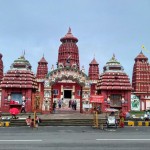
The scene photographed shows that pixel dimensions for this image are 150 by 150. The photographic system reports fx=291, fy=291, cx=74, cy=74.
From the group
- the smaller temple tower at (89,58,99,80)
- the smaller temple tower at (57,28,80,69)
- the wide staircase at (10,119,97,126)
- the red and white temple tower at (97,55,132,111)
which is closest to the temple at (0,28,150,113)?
the red and white temple tower at (97,55,132,111)

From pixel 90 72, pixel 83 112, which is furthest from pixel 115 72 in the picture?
pixel 90 72

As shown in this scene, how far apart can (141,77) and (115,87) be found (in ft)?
83.2

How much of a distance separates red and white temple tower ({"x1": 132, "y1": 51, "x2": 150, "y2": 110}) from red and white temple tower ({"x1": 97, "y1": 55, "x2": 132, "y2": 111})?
59.7ft

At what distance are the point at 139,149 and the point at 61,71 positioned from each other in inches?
1152

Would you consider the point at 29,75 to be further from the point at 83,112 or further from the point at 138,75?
the point at 138,75

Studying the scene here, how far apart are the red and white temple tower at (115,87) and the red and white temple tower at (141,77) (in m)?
18.2

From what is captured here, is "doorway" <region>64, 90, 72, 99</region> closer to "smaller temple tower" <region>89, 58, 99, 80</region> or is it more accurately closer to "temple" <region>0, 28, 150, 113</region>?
"smaller temple tower" <region>89, 58, 99, 80</region>

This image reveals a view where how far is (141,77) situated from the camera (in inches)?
2640

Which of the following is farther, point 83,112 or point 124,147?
point 83,112

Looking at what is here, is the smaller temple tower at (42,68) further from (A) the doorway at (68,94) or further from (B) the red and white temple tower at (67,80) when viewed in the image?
(A) the doorway at (68,94)

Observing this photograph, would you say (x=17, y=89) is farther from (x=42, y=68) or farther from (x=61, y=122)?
(x=42, y=68)

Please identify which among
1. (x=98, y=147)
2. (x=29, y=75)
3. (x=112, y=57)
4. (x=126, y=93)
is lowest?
(x=98, y=147)

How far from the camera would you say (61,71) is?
41062 millimetres

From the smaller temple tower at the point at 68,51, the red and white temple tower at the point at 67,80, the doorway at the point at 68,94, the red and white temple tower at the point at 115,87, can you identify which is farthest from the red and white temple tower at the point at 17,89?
the smaller temple tower at the point at 68,51
